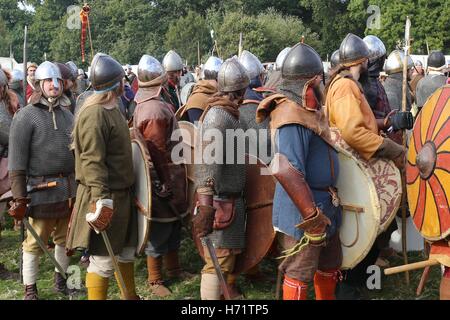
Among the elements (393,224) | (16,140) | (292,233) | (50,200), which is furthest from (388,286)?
(16,140)

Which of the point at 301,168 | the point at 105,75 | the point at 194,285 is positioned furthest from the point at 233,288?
the point at 105,75

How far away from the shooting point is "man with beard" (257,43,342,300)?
127 inches

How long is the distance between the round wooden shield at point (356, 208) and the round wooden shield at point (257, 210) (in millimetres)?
502

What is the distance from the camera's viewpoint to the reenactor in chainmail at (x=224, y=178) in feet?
12.8

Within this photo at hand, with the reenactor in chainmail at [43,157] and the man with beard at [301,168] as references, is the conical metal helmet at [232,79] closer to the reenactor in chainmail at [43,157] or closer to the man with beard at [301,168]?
the man with beard at [301,168]

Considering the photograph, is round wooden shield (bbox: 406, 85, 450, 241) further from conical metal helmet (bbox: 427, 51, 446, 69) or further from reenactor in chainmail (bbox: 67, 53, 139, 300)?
conical metal helmet (bbox: 427, 51, 446, 69)

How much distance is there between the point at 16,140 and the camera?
4.50 m

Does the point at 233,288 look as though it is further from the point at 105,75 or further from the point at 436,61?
the point at 436,61

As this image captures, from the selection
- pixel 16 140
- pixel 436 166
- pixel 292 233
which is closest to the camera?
pixel 436 166

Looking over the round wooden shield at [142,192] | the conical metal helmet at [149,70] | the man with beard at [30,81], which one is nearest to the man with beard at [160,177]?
the conical metal helmet at [149,70]

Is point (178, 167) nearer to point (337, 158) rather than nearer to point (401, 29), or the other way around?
point (337, 158)

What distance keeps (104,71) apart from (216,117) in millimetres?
817

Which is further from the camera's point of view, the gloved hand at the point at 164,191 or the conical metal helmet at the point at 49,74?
the gloved hand at the point at 164,191

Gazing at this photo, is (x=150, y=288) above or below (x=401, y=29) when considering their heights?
below
